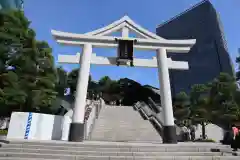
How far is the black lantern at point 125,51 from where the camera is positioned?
11.1 m

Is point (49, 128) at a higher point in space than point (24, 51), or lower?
lower

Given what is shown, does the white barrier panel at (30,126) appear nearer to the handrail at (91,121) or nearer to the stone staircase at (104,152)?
the handrail at (91,121)

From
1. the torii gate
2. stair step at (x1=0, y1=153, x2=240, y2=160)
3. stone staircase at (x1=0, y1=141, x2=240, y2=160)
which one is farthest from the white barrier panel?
stair step at (x1=0, y1=153, x2=240, y2=160)

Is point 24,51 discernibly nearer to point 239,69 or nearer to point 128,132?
point 128,132

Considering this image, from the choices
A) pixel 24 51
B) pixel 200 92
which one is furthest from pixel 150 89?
pixel 24 51

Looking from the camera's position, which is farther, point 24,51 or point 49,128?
point 24,51

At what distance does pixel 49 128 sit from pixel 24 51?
236 inches

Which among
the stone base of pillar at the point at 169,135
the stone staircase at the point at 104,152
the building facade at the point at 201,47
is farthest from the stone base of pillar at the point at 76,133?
the building facade at the point at 201,47

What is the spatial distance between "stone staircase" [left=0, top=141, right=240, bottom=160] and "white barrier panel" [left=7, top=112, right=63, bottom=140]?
3194 millimetres

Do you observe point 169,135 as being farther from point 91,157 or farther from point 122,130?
point 122,130

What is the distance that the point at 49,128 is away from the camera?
11.5 m

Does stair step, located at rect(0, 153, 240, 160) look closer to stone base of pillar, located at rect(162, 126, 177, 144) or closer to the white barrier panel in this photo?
stone base of pillar, located at rect(162, 126, 177, 144)

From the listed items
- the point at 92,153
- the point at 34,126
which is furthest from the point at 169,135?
the point at 34,126

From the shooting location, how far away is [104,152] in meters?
6.62
